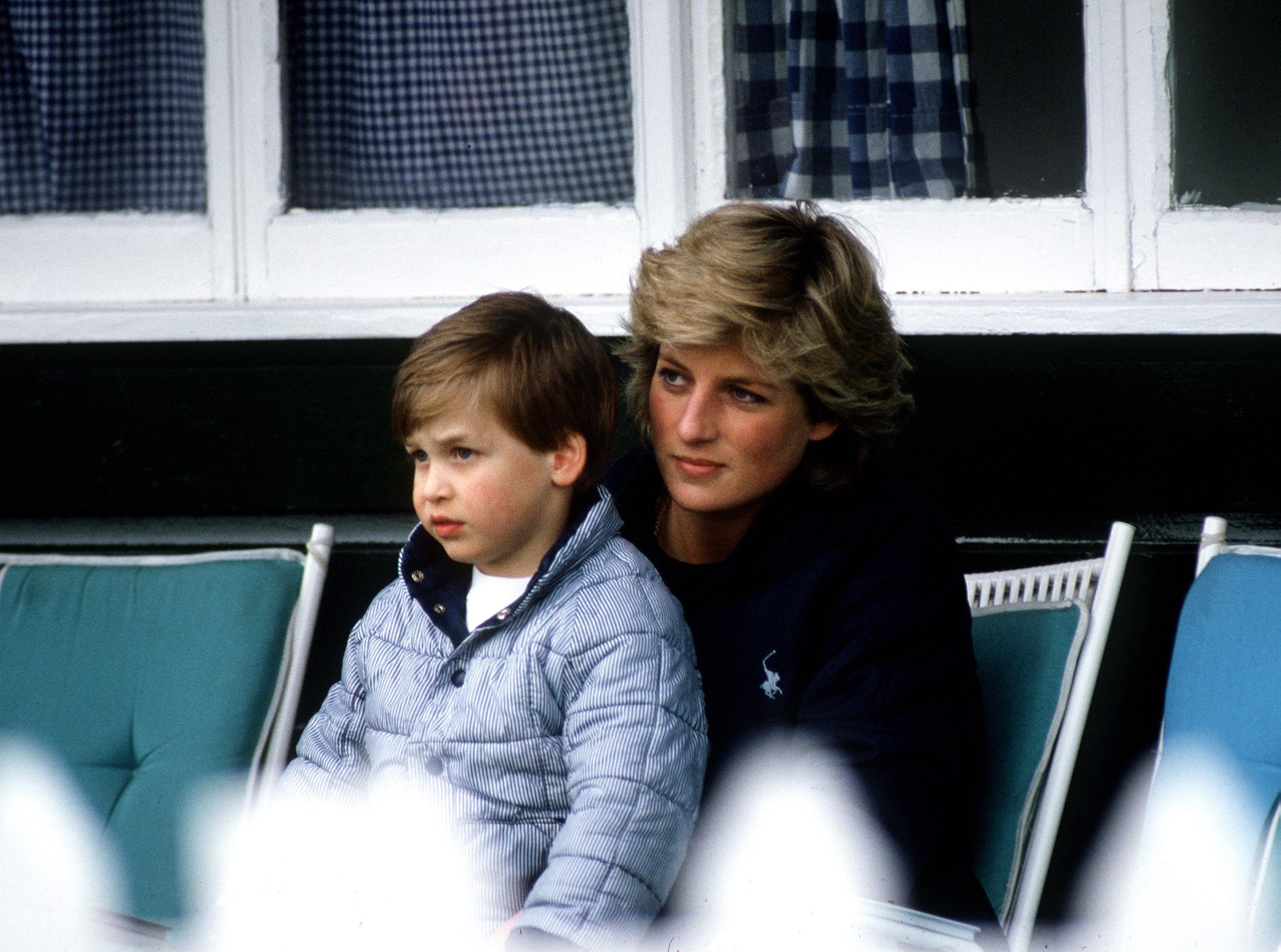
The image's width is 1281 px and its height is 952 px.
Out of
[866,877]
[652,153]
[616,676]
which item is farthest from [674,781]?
[652,153]

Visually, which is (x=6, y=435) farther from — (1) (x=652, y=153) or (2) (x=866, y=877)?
(2) (x=866, y=877)

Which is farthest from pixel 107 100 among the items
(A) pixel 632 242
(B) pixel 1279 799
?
(B) pixel 1279 799

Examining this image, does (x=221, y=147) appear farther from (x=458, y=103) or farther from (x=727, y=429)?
(x=727, y=429)

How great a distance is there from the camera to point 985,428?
2389 mm

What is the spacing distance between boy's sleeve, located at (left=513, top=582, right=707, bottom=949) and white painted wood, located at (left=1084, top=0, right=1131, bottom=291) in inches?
52.3

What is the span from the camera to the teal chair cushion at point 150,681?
2156mm

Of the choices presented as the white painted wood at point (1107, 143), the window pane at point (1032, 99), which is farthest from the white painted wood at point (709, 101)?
the white painted wood at point (1107, 143)

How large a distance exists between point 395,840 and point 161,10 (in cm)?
199

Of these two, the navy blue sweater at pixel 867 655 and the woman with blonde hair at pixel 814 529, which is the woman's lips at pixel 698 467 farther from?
the navy blue sweater at pixel 867 655

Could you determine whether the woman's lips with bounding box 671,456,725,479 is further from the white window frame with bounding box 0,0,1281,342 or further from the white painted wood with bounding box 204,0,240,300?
the white painted wood with bounding box 204,0,240,300

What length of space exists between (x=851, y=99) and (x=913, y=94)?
0.12m

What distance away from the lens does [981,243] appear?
7.89 feet

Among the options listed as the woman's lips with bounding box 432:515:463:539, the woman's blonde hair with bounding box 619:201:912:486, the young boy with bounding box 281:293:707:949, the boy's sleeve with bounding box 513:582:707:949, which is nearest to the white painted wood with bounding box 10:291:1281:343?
the woman's blonde hair with bounding box 619:201:912:486

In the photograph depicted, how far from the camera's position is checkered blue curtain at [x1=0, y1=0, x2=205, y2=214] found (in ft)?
8.80
